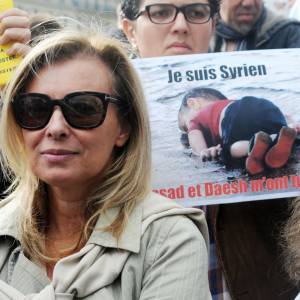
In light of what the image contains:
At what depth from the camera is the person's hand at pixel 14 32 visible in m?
2.16

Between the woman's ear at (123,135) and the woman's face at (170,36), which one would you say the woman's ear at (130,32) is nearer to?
the woman's face at (170,36)

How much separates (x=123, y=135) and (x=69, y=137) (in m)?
0.19

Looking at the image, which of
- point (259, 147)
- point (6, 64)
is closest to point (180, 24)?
point (259, 147)

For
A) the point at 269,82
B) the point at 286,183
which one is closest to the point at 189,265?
the point at 286,183

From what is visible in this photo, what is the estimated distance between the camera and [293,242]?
1.89 meters

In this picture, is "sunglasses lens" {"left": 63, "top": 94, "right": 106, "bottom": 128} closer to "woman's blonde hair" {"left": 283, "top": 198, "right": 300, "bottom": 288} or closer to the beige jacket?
the beige jacket

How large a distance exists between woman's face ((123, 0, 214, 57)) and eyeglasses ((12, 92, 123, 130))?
647mm

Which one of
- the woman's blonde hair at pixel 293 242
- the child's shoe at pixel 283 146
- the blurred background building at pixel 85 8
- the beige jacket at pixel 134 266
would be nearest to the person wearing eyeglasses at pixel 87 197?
the beige jacket at pixel 134 266

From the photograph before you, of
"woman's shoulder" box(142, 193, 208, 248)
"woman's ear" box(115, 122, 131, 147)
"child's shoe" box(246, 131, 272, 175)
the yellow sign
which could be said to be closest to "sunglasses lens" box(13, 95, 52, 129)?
"woman's ear" box(115, 122, 131, 147)

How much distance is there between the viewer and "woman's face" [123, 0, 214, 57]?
218 centimetres

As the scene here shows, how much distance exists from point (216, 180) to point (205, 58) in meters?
0.42

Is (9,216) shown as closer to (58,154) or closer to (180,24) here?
(58,154)

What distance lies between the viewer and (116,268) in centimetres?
145

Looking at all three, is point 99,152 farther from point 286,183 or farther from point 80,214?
point 286,183
